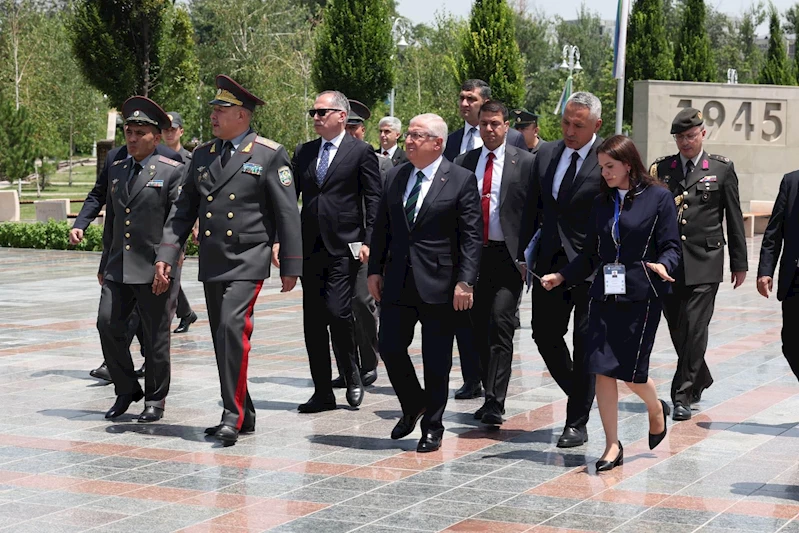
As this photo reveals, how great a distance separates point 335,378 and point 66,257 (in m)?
13.2

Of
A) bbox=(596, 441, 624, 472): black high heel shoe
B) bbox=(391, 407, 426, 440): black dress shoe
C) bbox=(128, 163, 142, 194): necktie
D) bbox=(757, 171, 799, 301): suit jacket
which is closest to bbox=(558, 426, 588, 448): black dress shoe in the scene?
bbox=(596, 441, 624, 472): black high heel shoe

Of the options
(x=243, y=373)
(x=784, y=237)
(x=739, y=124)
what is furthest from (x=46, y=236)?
(x=784, y=237)

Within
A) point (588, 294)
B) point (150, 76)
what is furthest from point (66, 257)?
point (588, 294)

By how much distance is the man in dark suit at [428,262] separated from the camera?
23.6ft

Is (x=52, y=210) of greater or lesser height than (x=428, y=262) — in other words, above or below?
below

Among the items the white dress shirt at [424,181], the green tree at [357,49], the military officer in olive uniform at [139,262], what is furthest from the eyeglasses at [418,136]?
the green tree at [357,49]

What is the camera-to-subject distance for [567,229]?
7336 millimetres

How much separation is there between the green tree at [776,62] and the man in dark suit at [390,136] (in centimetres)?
3596

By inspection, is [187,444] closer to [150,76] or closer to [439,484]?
[439,484]

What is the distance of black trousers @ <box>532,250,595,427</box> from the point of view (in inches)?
287

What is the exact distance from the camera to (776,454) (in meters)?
7.16

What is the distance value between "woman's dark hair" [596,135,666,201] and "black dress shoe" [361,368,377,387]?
336 centimetres

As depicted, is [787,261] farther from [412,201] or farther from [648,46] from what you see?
[648,46]

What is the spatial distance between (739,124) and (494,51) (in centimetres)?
625
